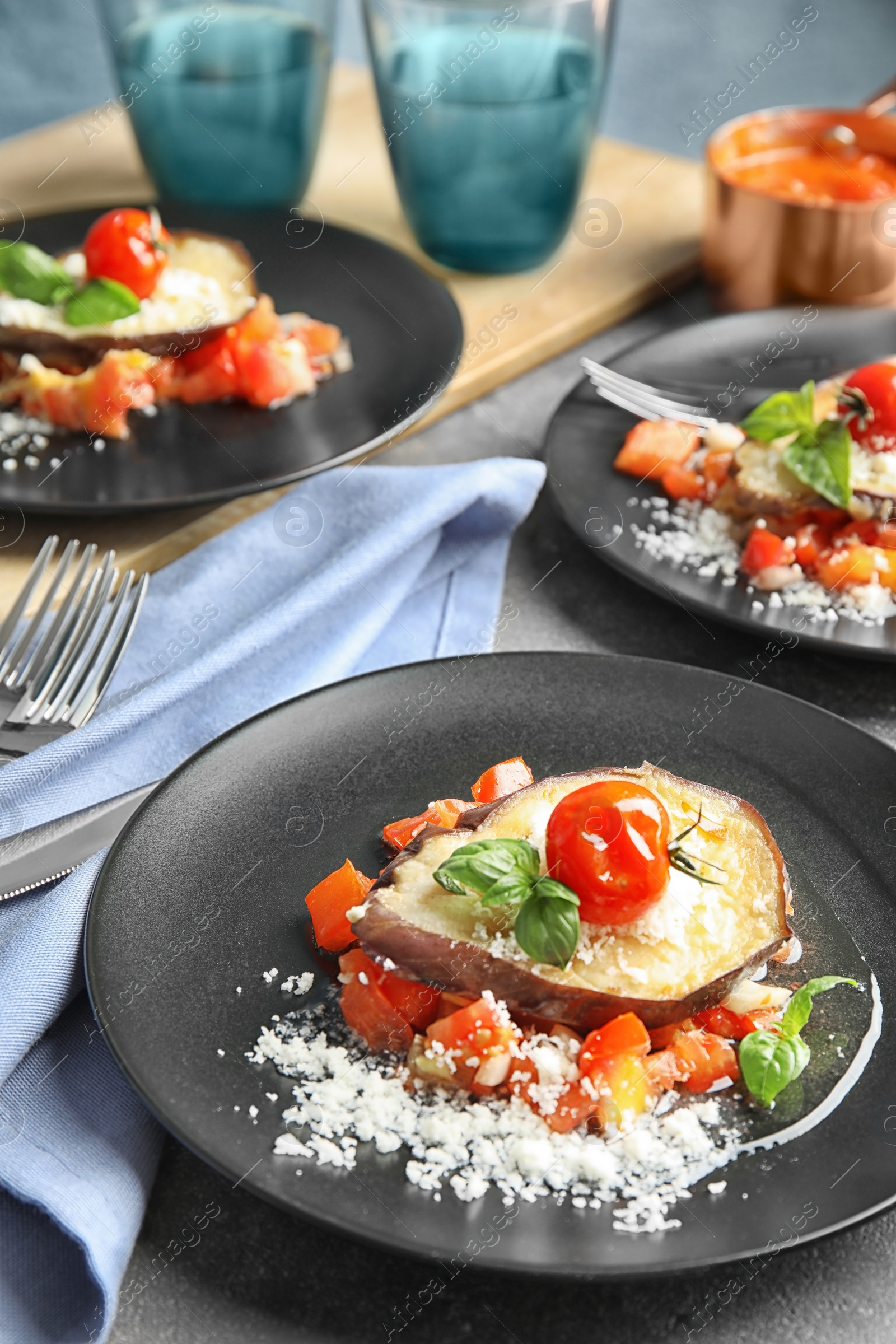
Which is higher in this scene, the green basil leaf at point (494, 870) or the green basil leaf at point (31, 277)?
the green basil leaf at point (31, 277)

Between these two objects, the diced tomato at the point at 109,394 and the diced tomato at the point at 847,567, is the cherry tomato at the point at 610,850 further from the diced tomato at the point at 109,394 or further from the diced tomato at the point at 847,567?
the diced tomato at the point at 109,394

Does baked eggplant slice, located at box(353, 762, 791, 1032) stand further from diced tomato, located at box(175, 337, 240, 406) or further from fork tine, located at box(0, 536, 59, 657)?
diced tomato, located at box(175, 337, 240, 406)

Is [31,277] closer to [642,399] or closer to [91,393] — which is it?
[91,393]

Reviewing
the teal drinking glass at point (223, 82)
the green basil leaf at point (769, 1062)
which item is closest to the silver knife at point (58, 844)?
the green basil leaf at point (769, 1062)

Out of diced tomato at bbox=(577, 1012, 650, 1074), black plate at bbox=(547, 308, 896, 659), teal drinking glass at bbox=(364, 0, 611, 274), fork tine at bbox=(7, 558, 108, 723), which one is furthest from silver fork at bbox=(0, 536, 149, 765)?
teal drinking glass at bbox=(364, 0, 611, 274)

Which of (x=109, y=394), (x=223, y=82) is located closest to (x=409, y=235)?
(x=223, y=82)

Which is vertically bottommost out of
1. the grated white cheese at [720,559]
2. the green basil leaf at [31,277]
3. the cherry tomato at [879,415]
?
the grated white cheese at [720,559]

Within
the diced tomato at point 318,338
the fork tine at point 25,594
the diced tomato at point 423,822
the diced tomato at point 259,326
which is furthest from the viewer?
the diced tomato at point 318,338
